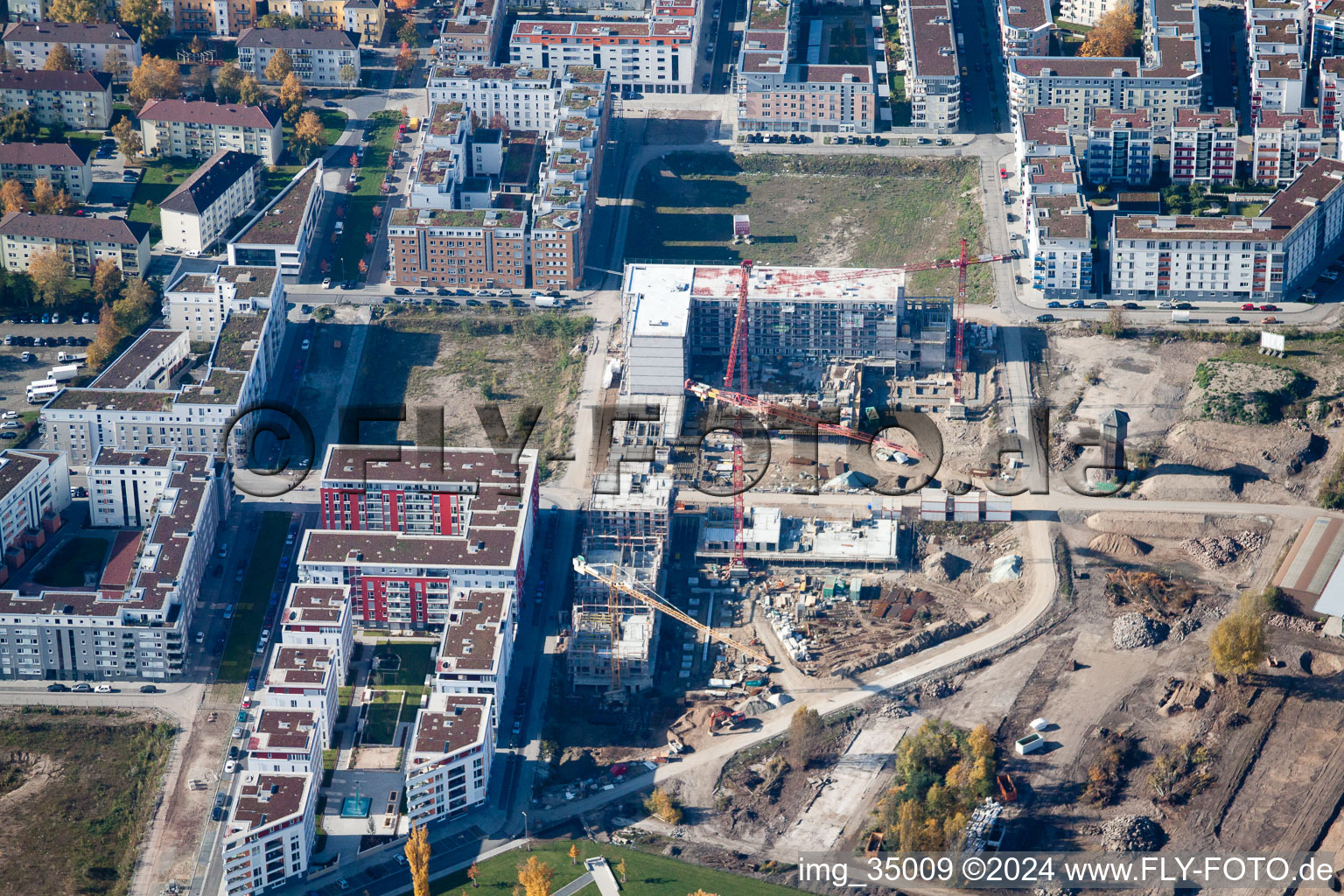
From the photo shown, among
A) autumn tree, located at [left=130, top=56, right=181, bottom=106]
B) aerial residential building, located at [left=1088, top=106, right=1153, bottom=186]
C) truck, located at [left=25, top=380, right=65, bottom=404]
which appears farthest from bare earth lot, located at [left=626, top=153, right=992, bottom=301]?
truck, located at [left=25, top=380, right=65, bottom=404]

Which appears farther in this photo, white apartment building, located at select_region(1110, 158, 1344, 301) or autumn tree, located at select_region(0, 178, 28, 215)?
autumn tree, located at select_region(0, 178, 28, 215)

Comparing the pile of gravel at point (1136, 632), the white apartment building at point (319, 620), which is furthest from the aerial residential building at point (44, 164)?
the pile of gravel at point (1136, 632)

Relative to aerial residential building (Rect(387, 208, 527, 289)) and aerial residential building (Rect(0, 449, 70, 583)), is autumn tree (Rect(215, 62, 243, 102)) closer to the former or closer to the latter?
aerial residential building (Rect(387, 208, 527, 289))

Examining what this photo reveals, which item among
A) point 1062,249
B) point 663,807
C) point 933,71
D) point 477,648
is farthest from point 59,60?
point 663,807

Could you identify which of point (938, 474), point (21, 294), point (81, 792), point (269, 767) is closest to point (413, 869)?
point (269, 767)

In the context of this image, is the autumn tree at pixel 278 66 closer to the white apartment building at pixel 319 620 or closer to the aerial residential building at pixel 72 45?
the aerial residential building at pixel 72 45

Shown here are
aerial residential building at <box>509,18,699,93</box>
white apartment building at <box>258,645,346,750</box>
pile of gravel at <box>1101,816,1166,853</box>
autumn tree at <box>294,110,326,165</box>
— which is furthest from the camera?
aerial residential building at <box>509,18,699,93</box>
